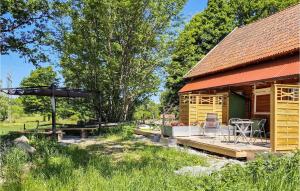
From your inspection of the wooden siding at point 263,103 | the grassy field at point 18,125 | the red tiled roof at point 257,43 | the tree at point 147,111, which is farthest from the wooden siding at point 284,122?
the tree at point 147,111

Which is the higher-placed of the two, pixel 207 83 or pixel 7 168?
pixel 207 83

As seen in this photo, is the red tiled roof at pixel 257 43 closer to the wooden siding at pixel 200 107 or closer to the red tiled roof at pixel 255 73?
the red tiled roof at pixel 255 73

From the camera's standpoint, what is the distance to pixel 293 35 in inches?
620

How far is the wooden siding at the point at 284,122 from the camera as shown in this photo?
417 inches

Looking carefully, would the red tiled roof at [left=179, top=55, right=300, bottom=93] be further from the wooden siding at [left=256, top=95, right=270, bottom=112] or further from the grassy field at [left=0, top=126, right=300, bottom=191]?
the grassy field at [left=0, top=126, right=300, bottom=191]

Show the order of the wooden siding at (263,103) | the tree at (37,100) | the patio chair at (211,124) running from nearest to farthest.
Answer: the patio chair at (211,124) < the wooden siding at (263,103) < the tree at (37,100)

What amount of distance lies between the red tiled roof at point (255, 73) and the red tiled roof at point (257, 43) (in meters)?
0.30

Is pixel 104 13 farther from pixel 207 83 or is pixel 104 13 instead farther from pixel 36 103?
pixel 36 103

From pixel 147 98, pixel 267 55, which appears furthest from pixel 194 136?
pixel 147 98

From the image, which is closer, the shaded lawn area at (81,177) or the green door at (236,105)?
the shaded lawn area at (81,177)

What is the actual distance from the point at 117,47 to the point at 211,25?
12.2 metres

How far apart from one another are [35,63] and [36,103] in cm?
3738

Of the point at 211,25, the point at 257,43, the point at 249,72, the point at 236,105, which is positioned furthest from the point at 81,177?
the point at 211,25

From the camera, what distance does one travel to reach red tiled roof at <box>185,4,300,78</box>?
631 inches
